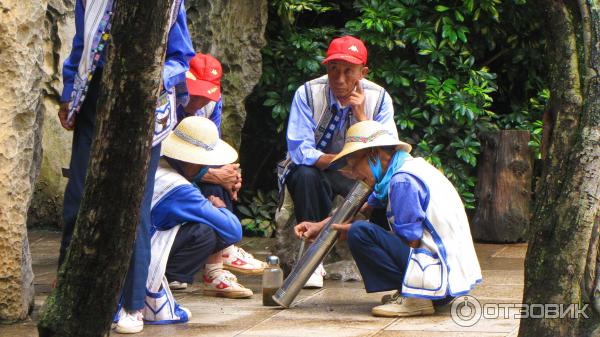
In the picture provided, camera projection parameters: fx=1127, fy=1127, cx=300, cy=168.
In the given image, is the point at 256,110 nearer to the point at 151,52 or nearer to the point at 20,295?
the point at 20,295

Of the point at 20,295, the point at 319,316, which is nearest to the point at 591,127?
the point at 319,316

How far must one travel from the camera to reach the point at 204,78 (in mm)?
7031

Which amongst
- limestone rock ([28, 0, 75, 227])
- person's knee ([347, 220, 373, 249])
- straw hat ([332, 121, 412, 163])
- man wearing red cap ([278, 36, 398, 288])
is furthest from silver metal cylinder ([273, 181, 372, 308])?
limestone rock ([28, 0, 75, 227])

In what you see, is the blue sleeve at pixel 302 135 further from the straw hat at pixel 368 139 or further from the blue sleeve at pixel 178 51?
the blue sleeve at pixel 178 51

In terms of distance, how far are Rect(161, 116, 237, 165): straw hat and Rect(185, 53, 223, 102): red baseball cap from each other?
62cm

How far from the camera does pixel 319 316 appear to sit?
231 inches

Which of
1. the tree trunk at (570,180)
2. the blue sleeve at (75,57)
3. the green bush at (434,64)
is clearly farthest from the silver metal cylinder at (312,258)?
the green bush at (434,64)

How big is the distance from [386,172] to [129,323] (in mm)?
1571

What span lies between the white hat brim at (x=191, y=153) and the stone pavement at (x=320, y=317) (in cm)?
81

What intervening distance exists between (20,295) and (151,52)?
2.11 meters

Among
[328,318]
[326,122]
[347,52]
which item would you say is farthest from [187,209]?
[347,52]

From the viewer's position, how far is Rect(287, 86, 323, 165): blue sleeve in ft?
22.9

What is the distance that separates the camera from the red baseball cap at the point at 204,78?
6.80 metres

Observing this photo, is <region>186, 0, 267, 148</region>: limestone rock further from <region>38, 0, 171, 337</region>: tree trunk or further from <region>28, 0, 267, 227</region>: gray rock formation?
<region>38, 0, 171, 337</region>: tree trunk
